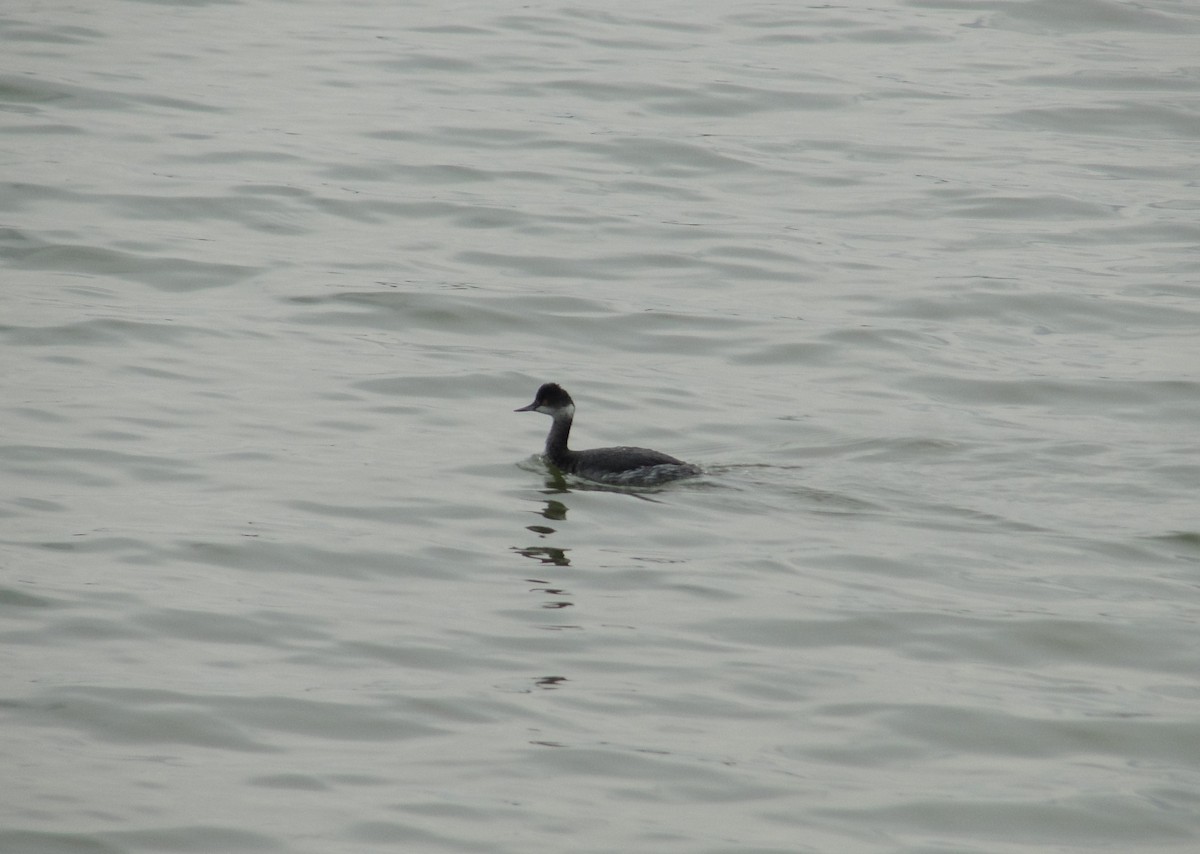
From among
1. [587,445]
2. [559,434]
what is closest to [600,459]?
[559,434]

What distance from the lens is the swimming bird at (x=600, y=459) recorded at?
36.0 ft

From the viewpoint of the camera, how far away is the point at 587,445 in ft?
40.8

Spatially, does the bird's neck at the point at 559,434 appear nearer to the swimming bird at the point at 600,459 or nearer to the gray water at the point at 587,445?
the swimming bird at the point at 600,459

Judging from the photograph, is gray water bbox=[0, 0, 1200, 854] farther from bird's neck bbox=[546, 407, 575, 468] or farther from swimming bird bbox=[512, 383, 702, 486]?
bird's neck bbox=[546, 407, 575, 468]

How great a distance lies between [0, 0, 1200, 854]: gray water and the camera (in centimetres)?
715

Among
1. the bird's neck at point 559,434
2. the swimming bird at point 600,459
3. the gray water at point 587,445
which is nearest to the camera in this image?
the gray water at point 587,445

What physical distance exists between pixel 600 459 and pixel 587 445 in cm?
125

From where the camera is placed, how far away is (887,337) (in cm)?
1459

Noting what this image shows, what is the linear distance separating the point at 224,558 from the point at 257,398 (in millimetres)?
3137

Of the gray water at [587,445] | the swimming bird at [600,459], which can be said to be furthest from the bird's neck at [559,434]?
the gray water at [587,445]

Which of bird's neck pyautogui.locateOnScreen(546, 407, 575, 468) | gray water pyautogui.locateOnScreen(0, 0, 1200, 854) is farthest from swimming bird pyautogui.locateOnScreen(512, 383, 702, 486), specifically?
gray water pyautogui.locateOnScreen(0, 0, 1200, 854)

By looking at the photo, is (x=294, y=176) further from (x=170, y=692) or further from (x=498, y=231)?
(x=170, y=692)

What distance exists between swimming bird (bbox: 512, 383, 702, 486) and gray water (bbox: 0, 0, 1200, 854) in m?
0.17

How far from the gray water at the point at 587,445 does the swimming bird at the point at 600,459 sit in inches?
6.9
